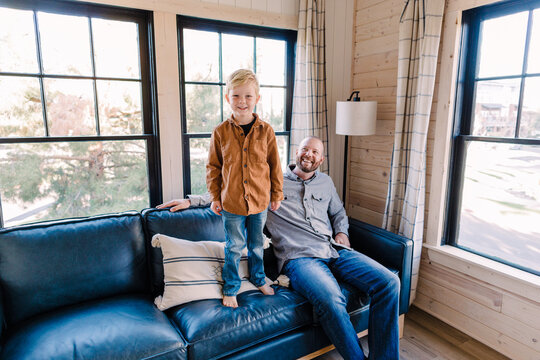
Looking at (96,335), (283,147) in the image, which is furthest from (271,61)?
(96,335)

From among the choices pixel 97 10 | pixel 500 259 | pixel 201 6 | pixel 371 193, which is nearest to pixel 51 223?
pixel 97 10

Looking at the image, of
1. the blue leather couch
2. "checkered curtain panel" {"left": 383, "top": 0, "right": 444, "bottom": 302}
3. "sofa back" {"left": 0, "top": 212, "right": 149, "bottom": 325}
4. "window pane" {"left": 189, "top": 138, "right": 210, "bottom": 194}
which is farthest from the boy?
"checkered curtain panel" {"left": 383, "top": 0, "right": 444, "bottom": 302}

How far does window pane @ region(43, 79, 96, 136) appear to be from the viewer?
86.7 inches

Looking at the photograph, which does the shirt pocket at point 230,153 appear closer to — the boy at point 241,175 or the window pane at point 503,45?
the boy at point 241,175

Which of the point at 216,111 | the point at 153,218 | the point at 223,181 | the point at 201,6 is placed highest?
the point at 201,6

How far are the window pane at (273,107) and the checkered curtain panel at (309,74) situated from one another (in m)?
0.15

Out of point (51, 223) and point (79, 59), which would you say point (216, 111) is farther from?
point (51, 223)

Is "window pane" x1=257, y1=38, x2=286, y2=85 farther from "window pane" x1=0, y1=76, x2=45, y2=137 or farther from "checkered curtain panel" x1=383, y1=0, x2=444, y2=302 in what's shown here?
"window pane" x1=0, y1=76, x2=45, y2=137

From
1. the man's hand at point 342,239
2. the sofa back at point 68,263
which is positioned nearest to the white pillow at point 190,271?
the sofa back at point 68,263

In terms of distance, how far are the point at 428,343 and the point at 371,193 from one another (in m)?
1.24

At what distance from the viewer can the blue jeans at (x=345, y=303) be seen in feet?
5.91

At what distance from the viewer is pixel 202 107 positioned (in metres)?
2.67

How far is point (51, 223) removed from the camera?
6.44ft

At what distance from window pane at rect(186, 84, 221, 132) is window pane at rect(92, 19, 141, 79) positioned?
42 cm
